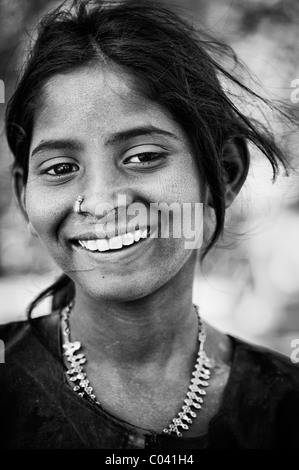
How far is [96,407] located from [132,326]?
271 mm

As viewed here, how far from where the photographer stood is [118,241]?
1586mm

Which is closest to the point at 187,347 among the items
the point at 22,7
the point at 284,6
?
the point at 22,7

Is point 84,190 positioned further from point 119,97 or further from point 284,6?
point 284,6

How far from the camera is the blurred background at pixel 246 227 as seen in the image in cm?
266

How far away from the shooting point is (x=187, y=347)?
193 centimetres

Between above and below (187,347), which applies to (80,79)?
above

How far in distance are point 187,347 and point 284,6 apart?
2735mm

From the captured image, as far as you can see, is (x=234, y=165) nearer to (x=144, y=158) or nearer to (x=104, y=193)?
(x=144, y=158)

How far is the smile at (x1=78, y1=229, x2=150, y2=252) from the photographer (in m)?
1.59

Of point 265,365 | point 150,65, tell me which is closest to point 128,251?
point 150,65

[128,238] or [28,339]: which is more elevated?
[128,238]

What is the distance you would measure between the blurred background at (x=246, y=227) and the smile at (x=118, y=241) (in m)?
0.72

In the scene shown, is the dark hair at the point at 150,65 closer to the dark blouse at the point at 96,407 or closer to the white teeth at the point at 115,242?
the white teeth at the point at 115,242

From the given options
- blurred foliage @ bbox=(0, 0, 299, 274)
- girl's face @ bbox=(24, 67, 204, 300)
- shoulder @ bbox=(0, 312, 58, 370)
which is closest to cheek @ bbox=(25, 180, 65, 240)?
girl's face @ bbox=(24, 67, 204, 300)
